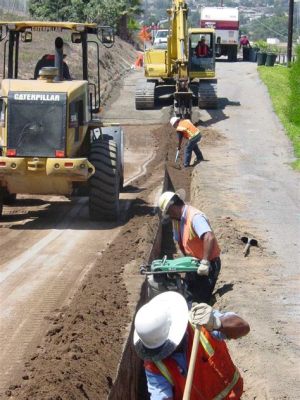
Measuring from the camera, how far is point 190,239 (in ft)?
30.9

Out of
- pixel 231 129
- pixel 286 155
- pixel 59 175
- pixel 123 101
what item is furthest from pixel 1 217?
pixel 123 101

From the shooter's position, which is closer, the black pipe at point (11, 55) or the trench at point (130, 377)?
the trench at point (130, 377)

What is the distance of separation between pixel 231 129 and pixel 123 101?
7774 mm

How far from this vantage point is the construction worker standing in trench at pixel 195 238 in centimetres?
916

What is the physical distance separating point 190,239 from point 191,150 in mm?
13144

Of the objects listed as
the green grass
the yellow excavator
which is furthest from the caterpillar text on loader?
the yellow excavator

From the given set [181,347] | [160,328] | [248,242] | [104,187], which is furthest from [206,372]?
[104,187]

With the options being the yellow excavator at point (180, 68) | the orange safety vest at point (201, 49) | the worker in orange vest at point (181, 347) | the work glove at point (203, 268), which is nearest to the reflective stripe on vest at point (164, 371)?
the worker in orange vest at point (181, 347)

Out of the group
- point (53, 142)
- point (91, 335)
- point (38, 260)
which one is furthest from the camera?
point (53, 142)

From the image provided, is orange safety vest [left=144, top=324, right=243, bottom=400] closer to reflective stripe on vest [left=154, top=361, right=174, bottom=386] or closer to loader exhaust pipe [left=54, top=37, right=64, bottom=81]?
reflective stripe on vest [left=154, top=361, right=174, bottom=386]

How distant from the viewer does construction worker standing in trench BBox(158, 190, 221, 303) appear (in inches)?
361

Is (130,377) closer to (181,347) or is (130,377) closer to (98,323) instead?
(98,323)

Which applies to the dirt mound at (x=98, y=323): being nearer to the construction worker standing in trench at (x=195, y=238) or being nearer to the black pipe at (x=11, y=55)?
the construction worker standing in trench at (x=195, y=238)

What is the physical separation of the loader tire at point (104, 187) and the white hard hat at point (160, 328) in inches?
382
